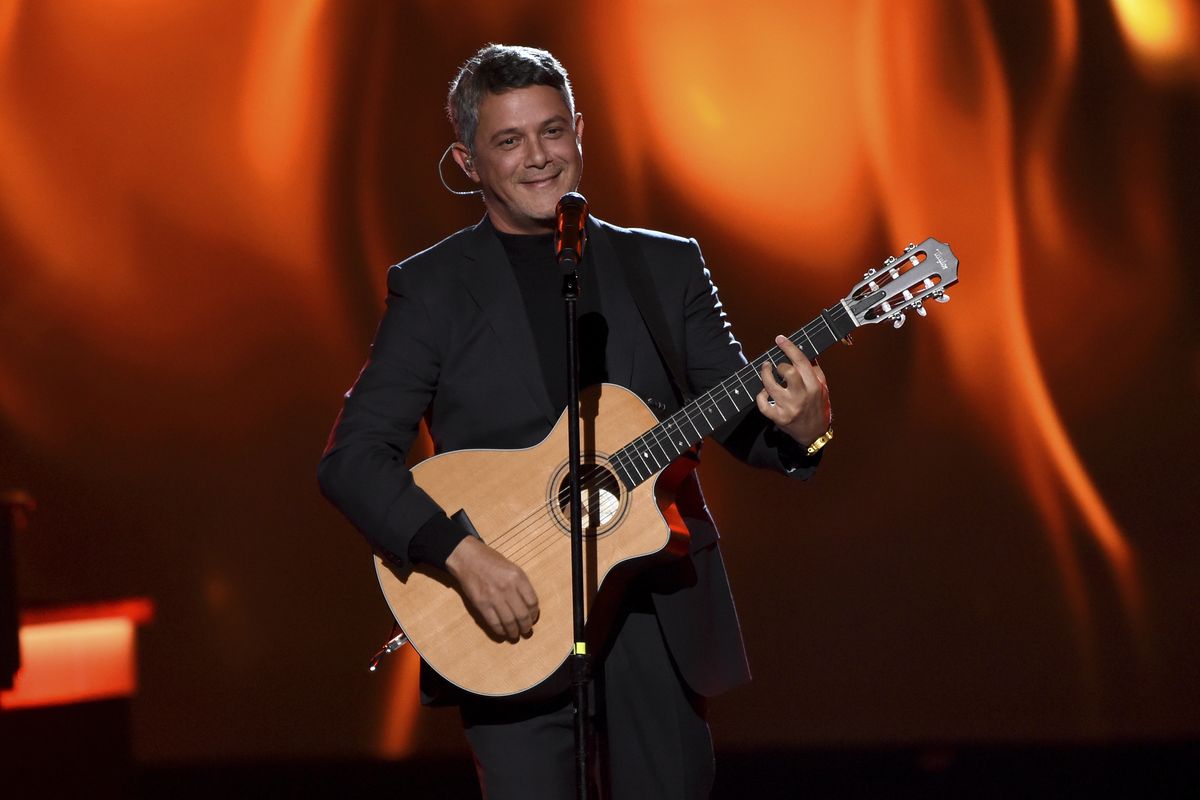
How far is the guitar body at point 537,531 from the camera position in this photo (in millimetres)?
2342

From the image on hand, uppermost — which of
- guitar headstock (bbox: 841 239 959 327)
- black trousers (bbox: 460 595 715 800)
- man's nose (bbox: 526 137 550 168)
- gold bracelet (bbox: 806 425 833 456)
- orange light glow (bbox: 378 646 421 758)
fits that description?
man's nose (bbox: 526 137 550 168)

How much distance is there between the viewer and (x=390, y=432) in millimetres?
2494

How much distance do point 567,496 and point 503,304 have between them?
441mm

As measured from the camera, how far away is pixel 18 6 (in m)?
4.32

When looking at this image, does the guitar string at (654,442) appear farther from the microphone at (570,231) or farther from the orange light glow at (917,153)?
the orange light glow at (917,153)

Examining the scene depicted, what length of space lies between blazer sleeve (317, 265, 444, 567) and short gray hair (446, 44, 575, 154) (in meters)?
0.35

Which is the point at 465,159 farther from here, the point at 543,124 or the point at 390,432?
the point at 390,432

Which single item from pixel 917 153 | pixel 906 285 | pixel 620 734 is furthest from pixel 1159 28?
pixel 620 734

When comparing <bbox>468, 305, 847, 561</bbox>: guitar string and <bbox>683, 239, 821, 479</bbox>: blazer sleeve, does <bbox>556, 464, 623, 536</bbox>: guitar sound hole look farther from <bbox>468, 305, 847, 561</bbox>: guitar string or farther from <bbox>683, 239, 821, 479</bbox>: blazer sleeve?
<bbox>683, 239, 821, 479</bbox>: blazer sleeve

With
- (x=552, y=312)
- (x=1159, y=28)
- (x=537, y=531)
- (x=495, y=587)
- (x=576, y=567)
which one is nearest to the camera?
(x=576, y=567)

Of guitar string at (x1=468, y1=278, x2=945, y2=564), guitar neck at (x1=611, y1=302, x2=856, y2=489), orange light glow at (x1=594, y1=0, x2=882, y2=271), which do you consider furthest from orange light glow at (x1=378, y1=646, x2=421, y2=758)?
guitar neck at (x1=611, y1=302, x2=856, y2=489)

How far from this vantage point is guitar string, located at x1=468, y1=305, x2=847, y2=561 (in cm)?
239

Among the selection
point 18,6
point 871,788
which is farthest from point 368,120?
point 871,788

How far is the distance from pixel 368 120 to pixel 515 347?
83.0 inches
